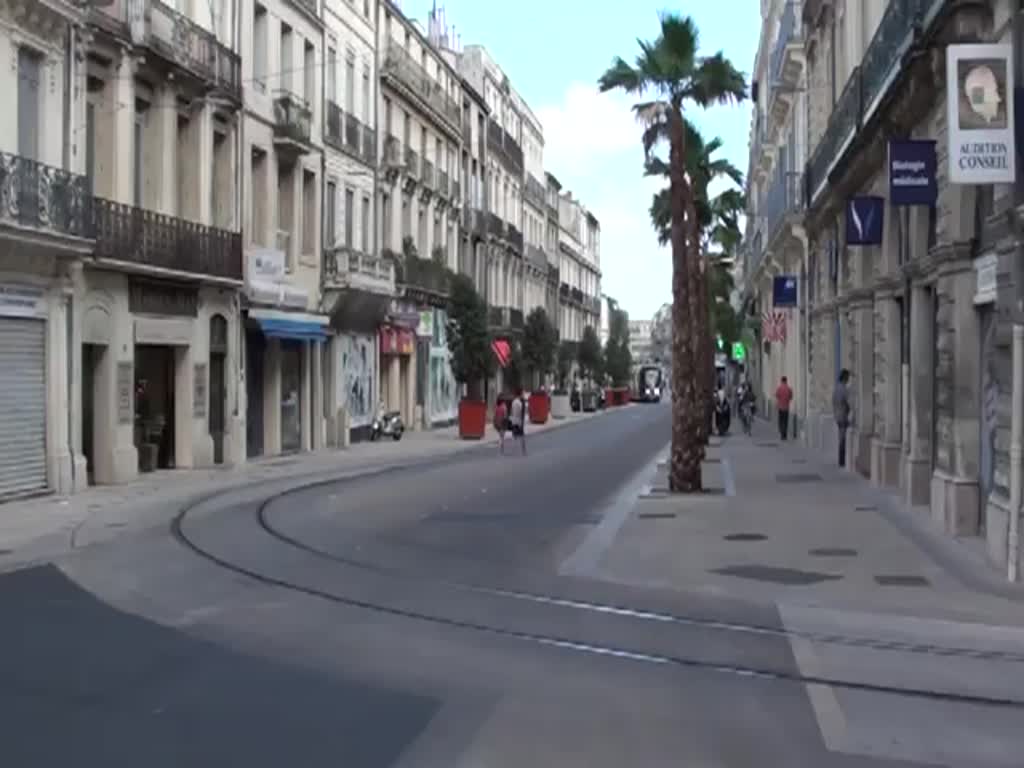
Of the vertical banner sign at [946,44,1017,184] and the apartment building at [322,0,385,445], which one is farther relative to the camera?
the apartment building at [322,0,385,445]

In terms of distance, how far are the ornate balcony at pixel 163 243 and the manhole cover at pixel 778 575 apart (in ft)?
53.4

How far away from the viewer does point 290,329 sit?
3762cm

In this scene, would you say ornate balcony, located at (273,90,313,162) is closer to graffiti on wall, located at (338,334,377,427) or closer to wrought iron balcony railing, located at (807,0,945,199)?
graffiti on wall, located at (338,334,377,427)

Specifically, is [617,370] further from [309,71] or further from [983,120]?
[983,120]

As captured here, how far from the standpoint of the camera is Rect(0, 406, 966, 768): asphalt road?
24.7ft

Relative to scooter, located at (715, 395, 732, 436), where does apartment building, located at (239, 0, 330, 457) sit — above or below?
above

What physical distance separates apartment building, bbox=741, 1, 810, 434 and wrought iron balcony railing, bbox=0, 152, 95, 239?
20590 mm

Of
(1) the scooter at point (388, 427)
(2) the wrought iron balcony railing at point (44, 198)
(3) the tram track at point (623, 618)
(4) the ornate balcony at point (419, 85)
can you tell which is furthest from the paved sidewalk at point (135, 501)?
(4) the ornate balcony at point (419, 85)

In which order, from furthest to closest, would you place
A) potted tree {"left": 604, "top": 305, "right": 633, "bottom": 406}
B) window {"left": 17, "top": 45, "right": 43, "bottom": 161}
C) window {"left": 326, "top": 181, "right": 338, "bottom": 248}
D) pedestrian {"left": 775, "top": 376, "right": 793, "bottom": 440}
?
potted tree {"left": 604, "top": 305, "right": 633, "bottom": 406}, window {"left": 326, "top": 181, "right": 338, "bottom": 248}, pedestrian {"left": 775, "top": 376, "right": 793, "bottom": 440}, window {"left": 17, "top": 45, "right": 43, "bottom": 161}

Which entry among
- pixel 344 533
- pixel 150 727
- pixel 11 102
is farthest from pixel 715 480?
pixel 150 727

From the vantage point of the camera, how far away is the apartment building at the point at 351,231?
43031 mm

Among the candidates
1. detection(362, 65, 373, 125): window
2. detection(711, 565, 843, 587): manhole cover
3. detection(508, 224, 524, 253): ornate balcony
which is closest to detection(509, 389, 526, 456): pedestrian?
detection(362, 65, 373, 125): window

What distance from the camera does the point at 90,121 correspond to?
1086 inches

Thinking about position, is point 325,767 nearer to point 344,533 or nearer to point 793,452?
point 344,533
